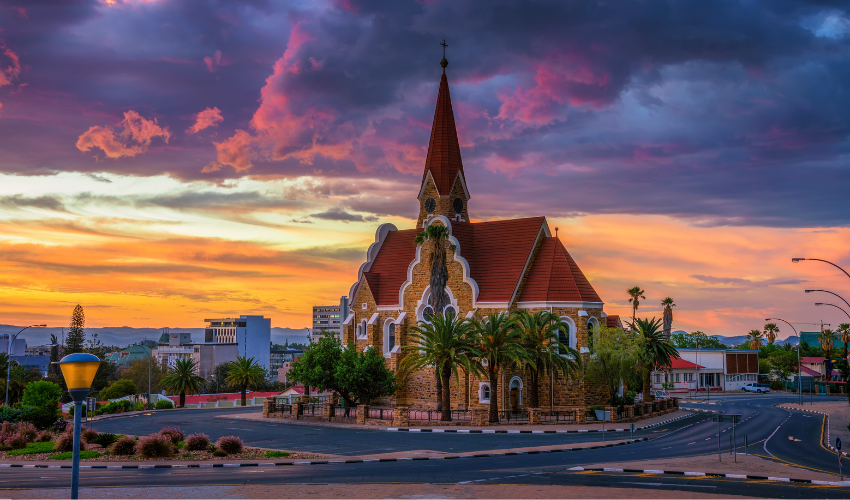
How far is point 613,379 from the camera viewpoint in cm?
4994

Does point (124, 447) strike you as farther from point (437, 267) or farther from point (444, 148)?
point (444, 148)

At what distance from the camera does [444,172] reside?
64.1m

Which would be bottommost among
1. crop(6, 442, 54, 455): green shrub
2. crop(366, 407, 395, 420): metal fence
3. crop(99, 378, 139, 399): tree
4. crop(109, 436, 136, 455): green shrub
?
crop(99, 378, 139, 399): tree

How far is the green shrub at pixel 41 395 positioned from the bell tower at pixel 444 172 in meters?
33.9

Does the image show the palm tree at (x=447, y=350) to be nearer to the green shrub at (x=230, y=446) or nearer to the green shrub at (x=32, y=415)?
the green shrub at (x=230, y=446)

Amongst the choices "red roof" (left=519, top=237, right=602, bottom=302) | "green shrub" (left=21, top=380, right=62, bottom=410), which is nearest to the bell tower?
"red roof" (left=519, top=237, right=602, bottom=302)

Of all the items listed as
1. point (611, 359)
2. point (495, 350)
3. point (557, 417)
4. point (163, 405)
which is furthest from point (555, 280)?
point (163, 405)

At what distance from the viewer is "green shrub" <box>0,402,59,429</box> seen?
132 feet

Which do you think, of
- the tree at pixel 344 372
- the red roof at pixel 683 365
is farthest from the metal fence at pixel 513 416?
the red roof at pixel 683 365

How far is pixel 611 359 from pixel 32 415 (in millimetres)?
37135

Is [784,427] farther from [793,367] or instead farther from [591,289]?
[793,367]

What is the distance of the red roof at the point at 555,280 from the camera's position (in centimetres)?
5400

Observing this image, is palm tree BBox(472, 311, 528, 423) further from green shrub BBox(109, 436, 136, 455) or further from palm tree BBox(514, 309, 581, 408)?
green shrub BBox(109, 436, 136, 455)

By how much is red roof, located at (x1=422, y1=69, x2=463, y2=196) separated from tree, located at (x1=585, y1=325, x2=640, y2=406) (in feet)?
68.2
